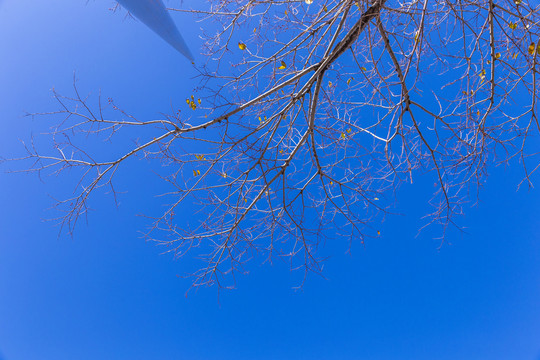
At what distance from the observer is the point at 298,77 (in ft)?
10.3

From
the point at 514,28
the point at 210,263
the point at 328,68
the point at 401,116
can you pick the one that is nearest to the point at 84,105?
the point at 210,263

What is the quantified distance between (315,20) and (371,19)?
626 millimetres

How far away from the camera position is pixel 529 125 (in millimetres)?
2844

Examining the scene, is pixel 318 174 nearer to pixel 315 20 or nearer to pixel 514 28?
pixel 315 20

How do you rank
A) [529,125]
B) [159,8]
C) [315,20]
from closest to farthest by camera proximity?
[529,125] → [315,20] → [159,8]

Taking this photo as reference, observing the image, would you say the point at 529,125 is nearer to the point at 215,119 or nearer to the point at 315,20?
the point at 315,20

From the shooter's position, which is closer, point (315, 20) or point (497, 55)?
point (497, 55)

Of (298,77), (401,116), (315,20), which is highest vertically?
(315,20)

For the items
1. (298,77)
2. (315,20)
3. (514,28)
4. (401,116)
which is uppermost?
(315,20)

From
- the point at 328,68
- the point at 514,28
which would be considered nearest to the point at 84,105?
the point at 328,68

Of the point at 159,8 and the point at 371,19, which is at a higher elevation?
the point at 159,8

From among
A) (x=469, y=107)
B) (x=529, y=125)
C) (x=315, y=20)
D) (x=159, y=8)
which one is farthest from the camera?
(x=159, y=8)

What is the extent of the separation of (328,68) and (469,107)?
1246mm

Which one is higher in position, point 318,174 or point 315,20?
point 315,20
